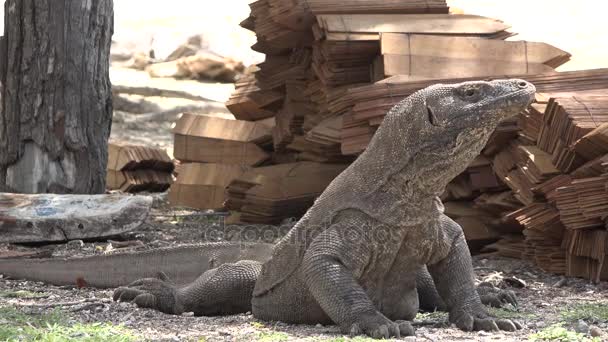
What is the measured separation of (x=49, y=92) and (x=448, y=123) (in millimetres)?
5223

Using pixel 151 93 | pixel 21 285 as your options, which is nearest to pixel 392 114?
pixel 21 285

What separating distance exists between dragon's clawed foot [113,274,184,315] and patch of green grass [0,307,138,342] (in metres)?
0.73

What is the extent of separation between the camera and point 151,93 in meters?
19.5

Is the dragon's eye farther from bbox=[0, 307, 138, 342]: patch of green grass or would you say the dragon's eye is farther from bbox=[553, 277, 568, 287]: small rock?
bbox=[553, 277, 568, 287]: small rock

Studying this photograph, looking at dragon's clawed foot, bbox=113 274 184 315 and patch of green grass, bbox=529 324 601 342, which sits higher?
patch of green grass, bbox=529 324 601 342

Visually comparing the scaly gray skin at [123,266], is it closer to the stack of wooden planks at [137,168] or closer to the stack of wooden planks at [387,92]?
the stack of wooden planks at [387,92]

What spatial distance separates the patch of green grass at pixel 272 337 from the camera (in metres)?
4.82

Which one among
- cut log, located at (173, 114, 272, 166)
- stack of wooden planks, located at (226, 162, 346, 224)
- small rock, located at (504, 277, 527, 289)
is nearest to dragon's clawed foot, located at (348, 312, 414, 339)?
small rock, located at (504, 277, 527, 289)

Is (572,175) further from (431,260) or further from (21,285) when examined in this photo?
(21,285)

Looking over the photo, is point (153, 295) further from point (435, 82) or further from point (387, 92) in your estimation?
point (435, 82)

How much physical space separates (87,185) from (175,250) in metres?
2.66

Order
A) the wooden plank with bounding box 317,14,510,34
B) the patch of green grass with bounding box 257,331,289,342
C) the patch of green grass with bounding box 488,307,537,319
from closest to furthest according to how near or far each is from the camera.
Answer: the patch of green grass with bounding box 257,331,289,342 < the patch of green grass with bounding box 488,307,537,319 < the wooden plank with bounding box 317,14,510,34

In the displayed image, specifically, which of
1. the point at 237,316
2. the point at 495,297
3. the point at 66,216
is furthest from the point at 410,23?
the point at 237,316

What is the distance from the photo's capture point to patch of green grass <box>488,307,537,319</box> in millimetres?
5609
